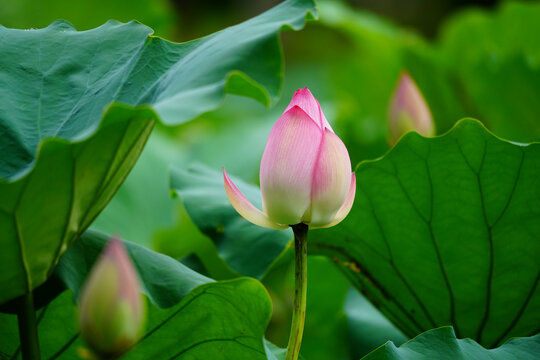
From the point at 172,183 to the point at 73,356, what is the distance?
0.31m

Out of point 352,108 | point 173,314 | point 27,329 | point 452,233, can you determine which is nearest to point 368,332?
point 452,233

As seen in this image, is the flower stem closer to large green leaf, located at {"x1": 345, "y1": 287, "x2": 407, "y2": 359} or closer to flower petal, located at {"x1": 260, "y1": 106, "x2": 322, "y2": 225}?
flower petal, located at {"x1": 260, "y1": 106, "x2": 322, "y2": 225}

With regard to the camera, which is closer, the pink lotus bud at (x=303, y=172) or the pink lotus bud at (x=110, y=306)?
the pink lotus bud at (x=110, y=306)

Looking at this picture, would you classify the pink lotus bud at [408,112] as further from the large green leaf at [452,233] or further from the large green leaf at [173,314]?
the large green leaf at [173,314]

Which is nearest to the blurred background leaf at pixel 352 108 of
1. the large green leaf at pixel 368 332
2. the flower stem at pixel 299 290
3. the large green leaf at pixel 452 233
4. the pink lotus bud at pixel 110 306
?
the large green leaf at pixel 368 332

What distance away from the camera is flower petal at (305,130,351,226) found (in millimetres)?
517

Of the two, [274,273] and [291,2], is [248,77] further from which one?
[274,273]

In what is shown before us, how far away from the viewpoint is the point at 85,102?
60cm

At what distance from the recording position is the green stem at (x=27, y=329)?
0.54 meters

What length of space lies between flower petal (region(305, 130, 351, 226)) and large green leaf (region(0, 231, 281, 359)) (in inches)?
3.8

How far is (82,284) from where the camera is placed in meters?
0.59

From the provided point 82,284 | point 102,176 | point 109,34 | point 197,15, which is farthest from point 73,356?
point 197,15

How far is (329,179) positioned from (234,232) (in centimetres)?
30

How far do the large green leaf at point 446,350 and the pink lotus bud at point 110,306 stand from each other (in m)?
0.29
